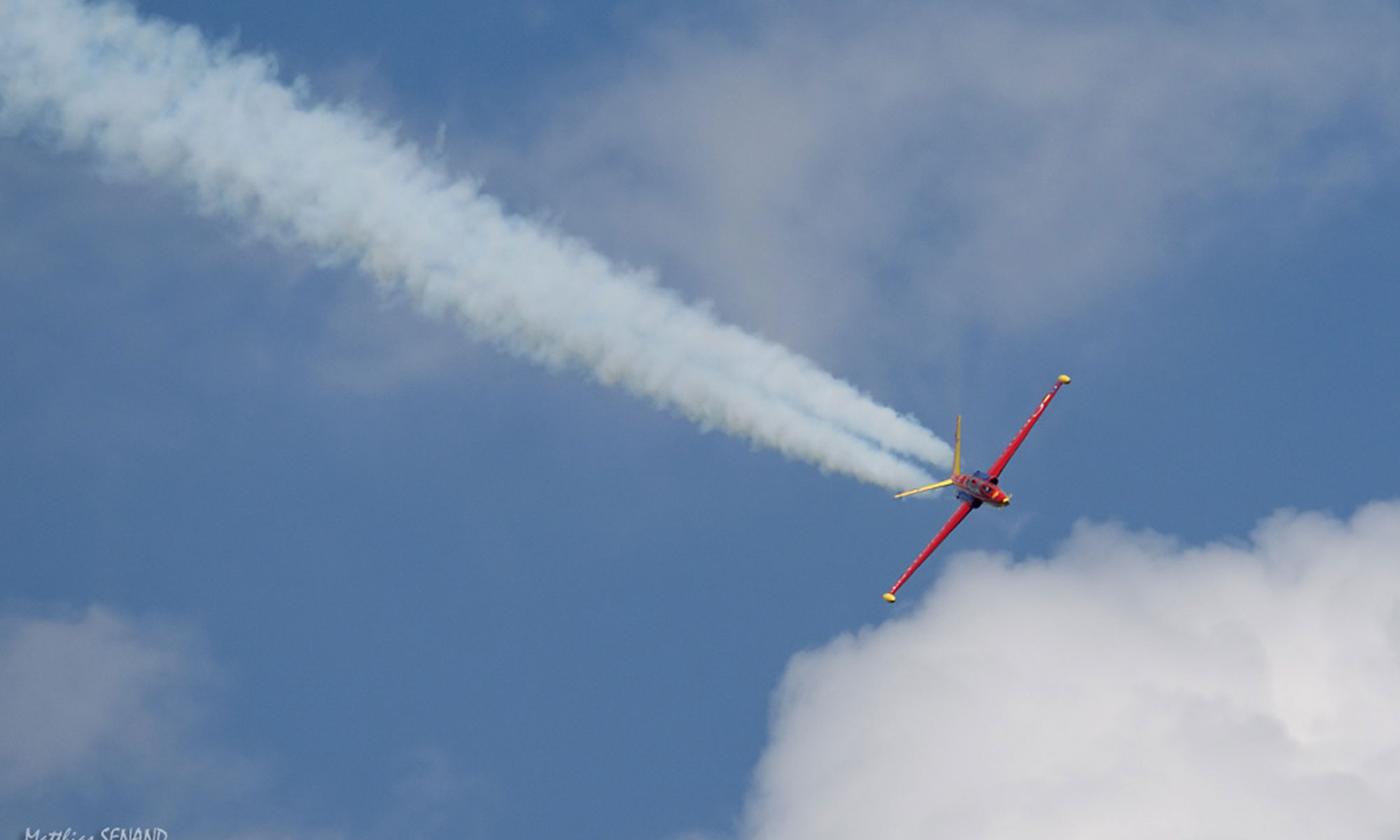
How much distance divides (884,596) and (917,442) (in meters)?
7.88

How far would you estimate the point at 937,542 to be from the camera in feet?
293

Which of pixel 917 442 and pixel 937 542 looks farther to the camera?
pixel 937 542

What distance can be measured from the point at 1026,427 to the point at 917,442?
30.7 ft

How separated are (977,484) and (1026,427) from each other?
5.72 m

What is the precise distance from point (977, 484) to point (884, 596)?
6.21 metres

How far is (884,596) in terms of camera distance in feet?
289

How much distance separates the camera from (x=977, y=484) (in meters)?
86.8

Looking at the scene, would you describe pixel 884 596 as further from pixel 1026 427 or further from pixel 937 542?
pixel 1026 427

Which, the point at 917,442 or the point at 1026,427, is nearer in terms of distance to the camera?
the point at 917,442

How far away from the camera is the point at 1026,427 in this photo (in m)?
91.2

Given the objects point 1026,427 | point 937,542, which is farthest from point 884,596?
point 1026,427

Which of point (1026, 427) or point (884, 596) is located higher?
point (1026, 427)

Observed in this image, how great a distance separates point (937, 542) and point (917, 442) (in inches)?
284

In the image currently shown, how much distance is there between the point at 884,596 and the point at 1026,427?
10203mm
